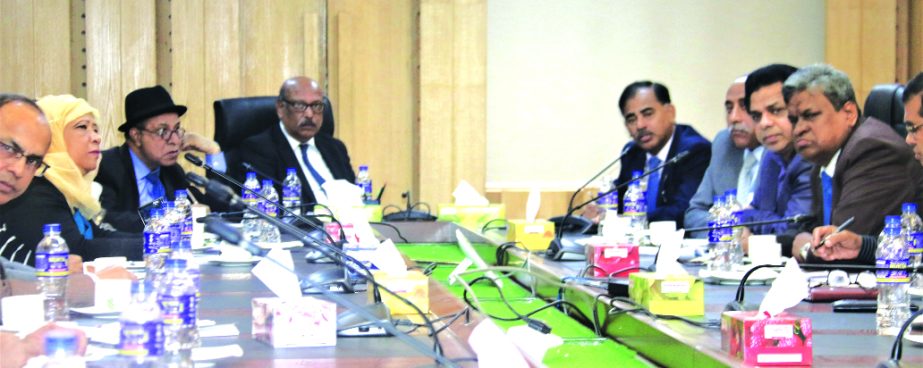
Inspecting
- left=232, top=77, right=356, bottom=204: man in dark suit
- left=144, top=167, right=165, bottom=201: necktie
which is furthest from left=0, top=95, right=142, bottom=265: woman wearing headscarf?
left=232, top=77, right=356, bottom=204: man in dark suit

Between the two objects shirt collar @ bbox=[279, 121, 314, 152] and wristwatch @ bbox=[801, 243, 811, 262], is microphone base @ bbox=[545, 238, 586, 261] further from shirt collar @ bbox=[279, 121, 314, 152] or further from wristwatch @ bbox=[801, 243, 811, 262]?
shirt collar @ bbox=[279, 121, 314, 152]

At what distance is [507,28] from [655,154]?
60.8 inches

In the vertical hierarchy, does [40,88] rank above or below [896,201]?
above

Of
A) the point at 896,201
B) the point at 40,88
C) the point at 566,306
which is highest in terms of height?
the point at 40,88

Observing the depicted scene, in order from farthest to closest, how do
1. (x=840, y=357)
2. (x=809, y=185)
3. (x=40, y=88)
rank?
(x=40, y=88)
(x=809, y=185)
(x=840, y=357)

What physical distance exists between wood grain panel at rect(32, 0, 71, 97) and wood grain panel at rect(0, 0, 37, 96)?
2 cm

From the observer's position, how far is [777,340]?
1.81m

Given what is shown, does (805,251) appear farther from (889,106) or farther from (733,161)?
(733,161)

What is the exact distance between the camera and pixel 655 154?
17.4 feet

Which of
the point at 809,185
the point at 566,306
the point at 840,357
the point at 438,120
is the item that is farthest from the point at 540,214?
the point at 840,357

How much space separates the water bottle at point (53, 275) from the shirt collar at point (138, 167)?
2.49m

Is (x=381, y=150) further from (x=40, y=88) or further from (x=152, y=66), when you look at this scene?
(x=40, y=88)

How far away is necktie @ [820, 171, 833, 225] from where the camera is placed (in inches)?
144

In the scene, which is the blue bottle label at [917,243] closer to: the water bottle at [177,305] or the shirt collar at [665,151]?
the water bottle at [177,305]
